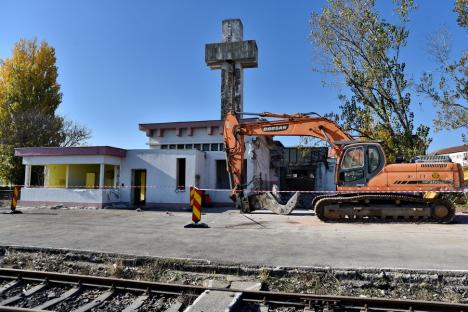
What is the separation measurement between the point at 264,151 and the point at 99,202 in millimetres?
11787

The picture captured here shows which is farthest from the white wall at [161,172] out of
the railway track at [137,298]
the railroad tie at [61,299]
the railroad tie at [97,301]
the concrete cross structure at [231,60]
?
the railroad tie at [97,301]

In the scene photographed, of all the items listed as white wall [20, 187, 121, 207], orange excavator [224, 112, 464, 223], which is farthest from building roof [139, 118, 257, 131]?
orange excavator [224, 112, 464, 223]

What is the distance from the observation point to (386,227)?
42.3 ft

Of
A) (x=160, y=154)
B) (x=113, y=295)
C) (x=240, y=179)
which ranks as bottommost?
(x=113, y=295)

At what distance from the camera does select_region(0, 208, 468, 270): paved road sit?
24.5 feet

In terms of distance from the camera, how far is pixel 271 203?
17.9 m

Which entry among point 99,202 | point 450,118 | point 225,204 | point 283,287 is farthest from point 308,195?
point 283,287

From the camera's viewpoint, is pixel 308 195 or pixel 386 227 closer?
pixel 386 227

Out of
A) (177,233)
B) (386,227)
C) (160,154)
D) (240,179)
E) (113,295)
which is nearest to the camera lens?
(113,295)

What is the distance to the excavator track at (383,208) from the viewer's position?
13.6m

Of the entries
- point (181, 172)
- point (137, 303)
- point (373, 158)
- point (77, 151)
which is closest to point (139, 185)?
point (181, 172)

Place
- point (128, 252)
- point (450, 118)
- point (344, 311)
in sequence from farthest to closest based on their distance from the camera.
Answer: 1. point (450, 118)
2. point (128, 252)
3. point (344, 311)

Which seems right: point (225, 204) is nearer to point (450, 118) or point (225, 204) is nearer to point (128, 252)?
point (450, 118)

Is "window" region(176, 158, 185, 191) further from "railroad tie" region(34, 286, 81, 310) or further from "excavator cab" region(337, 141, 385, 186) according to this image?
"railroad tie" region(34, 286, 81, 310)
